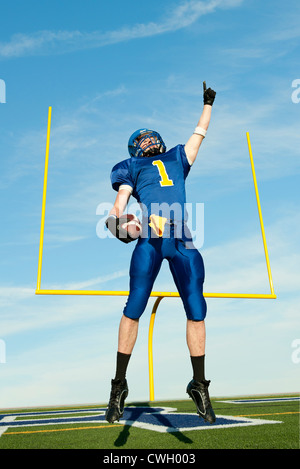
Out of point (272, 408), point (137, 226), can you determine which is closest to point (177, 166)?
point (137, 226)

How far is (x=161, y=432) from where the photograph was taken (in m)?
3.25

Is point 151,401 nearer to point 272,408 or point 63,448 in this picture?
point 272,408

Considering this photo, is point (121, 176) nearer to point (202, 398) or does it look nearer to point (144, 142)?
point (144, 142)

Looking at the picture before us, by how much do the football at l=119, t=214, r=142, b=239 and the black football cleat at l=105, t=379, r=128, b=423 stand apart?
2.41ft

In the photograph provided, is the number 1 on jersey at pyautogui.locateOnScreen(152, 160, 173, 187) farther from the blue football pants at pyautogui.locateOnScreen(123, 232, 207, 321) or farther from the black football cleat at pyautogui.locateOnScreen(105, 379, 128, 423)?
the black football cleat at pyautogui.locateOnScreen(105, 379, 128, 423)

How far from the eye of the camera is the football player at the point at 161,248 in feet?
8.25

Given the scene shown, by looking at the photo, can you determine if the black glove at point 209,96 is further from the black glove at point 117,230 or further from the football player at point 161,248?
the black glove at point 117,230

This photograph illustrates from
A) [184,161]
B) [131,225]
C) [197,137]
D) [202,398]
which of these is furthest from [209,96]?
[202,398]

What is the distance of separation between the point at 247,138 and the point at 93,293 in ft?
6.60

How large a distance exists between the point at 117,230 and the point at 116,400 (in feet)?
2.73

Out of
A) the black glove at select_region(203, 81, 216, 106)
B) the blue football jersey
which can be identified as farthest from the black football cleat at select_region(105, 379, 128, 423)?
the black glove at select_region(203, 81, 216, 106)

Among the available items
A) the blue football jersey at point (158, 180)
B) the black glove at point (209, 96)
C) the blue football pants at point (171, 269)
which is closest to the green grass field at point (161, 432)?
the blue football pants at point (171, 269)

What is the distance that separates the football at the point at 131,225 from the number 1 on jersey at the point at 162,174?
10.1 inches

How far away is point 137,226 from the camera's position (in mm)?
2607
